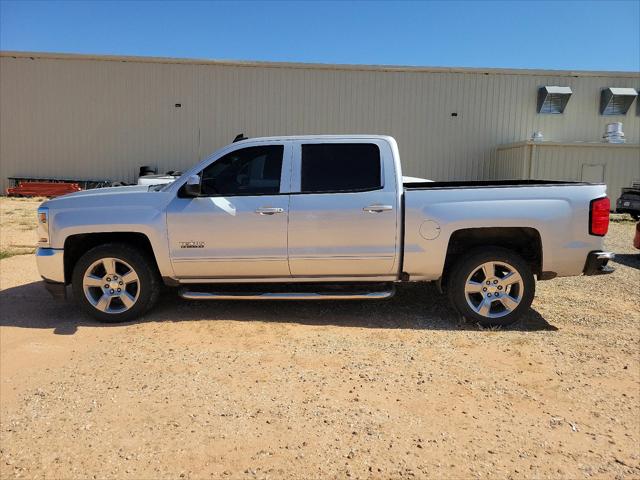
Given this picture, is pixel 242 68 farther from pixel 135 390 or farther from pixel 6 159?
pixel 135 390

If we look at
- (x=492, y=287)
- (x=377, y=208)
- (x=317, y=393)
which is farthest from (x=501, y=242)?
(x=317, y=393)

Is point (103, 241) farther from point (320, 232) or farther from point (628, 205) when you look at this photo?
point (628, 205)

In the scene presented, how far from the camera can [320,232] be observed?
5.07 meters

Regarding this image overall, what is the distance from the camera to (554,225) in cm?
495

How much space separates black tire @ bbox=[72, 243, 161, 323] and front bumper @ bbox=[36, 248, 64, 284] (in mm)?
145

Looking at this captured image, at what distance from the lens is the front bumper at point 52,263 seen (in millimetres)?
5211

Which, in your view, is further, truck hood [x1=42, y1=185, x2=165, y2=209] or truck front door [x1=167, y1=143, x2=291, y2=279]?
truck hood [x1=42, y1=185, x2=165, y2=209]

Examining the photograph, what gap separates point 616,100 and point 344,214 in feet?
67.7

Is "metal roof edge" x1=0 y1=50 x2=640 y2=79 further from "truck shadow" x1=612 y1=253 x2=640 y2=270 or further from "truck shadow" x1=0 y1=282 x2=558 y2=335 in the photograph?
"truck shadow" x1=0 y1=282 x2=558 y2=335

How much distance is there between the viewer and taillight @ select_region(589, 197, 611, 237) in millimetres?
4902

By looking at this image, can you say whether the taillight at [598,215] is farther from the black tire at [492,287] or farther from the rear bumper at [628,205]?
the rear bumper at [628,205]

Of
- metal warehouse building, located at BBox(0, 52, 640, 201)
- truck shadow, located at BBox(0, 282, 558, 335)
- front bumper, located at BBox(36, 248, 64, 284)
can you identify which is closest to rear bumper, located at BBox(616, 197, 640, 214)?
metal warehouse building, located at BBox(0, 52, 640, 201)

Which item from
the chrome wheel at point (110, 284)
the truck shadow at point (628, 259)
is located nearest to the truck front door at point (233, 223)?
the chrome wheel at point (110, 284)

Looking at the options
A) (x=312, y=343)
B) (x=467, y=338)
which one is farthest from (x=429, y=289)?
(x=312, y=343)
